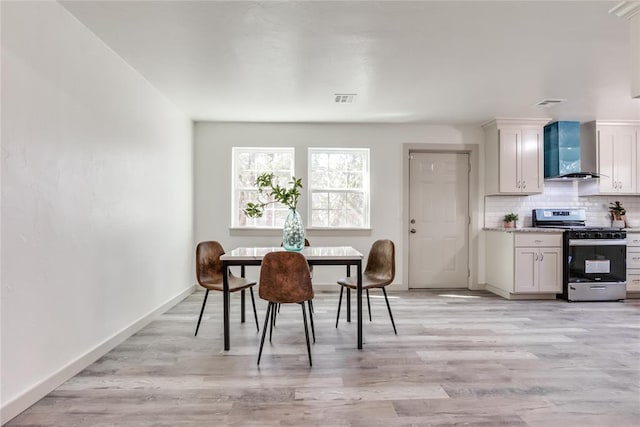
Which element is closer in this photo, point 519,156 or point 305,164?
point 519,156

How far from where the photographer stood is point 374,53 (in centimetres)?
292

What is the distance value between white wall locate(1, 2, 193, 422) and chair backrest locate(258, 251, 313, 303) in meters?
1.26

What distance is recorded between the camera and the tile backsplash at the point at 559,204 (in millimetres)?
5266

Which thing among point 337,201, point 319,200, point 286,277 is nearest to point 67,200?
point 286,277

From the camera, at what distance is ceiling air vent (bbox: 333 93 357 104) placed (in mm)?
3908

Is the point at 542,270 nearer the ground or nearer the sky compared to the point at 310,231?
nearer the ground

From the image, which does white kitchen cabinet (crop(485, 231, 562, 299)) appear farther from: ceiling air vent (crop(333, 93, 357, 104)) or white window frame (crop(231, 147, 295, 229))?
white window frame (crop(231, 147, 295, 229))

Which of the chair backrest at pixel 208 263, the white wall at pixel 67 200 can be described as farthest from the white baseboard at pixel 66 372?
the chair backrest at pixel 208 263

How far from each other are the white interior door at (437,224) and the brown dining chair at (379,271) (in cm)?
186

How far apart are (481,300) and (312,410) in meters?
3.41

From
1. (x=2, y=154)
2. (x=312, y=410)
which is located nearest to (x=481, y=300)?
(x=312, y=410)

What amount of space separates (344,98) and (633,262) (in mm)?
4360

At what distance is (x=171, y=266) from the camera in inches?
168

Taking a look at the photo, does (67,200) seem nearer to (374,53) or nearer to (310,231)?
(374,53)
